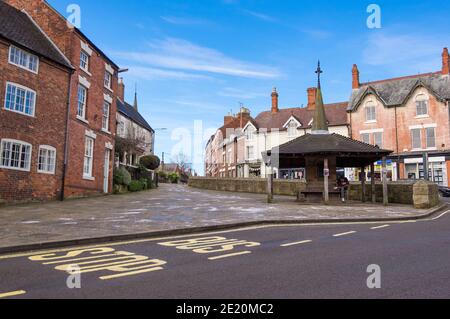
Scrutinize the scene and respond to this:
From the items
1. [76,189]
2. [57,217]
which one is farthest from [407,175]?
[57,217]

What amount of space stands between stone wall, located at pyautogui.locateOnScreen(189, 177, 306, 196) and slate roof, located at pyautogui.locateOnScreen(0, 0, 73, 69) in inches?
689

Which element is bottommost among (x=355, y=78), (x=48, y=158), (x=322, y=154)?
(x=48, y=158)

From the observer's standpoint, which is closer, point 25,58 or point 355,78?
point 25,58

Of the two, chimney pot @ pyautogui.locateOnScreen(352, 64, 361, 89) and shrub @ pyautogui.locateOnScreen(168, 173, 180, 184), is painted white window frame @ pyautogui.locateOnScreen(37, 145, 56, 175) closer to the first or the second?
chimney pot @ pyautogui.locateOnScreen(352, 64, 361, 89)

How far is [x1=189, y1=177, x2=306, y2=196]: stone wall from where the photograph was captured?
3023cm

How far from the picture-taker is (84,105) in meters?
21.8

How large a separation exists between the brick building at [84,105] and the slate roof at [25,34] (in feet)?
1.61

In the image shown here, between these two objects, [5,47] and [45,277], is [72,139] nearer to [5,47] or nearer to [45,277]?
[5,47]

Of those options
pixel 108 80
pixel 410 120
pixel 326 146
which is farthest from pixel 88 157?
pixel 410 120

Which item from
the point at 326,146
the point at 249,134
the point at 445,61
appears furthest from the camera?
the point at 249,134

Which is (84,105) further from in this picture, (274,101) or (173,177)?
(173,177)

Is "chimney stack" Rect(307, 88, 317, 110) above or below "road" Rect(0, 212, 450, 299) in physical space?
above

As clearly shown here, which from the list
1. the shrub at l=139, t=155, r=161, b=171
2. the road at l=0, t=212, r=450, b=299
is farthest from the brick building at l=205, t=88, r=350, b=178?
the road at l=0, t=212, r=450, b=299

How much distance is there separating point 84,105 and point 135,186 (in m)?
9.71
